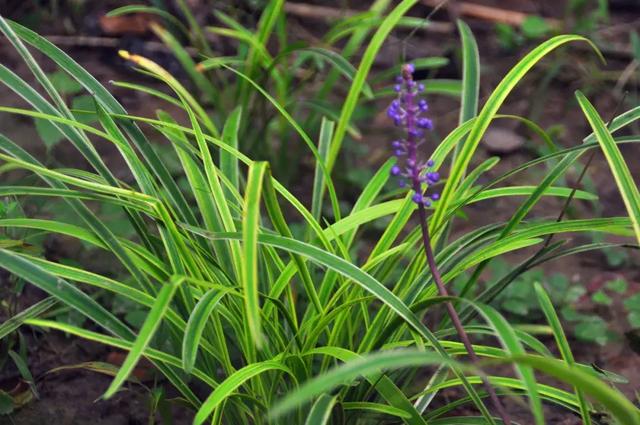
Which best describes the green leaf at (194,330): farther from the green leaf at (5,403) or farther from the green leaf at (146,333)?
the green leaf at (5,403)

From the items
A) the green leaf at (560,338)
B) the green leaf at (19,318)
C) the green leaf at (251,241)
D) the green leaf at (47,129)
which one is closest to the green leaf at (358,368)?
the green leaf at (251,241)

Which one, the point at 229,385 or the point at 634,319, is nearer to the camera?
the point at 229,385

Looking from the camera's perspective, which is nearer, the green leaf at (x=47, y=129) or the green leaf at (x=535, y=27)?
the green leaf at (x=47, y=129)

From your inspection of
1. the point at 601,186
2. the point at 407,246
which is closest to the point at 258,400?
the point at 407,246

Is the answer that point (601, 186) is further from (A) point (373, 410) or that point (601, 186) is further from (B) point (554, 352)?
(A) point (373, 410)

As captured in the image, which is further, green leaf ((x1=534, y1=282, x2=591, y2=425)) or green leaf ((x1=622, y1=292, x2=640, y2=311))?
green leaf ((x1=622, y1=292, x2=640, y2=311))

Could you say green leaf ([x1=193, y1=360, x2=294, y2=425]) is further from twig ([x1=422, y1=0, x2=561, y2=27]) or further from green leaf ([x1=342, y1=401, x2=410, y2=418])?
twig ([x1=422, y1=0, x2=561, y2=27])

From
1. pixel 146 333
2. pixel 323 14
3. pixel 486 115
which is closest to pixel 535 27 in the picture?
pixel 323 14

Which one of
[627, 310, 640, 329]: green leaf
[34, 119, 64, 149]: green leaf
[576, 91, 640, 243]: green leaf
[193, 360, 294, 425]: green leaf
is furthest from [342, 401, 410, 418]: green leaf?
[34, 119, 64, 149]: green leaf

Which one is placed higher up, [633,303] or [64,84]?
[64,84]

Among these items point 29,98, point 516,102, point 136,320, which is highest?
point 29,98

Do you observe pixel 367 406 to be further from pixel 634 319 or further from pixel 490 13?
pixel 490 13
